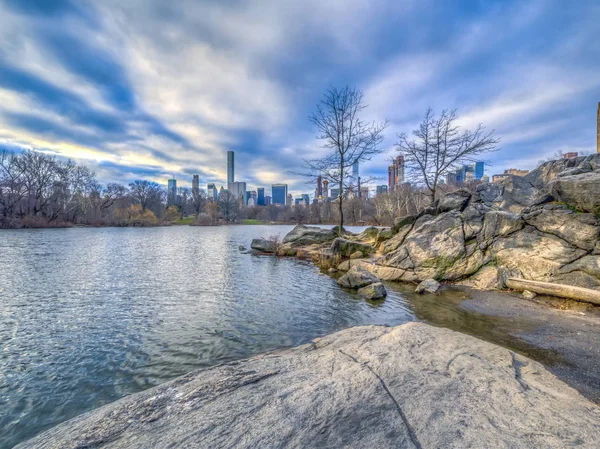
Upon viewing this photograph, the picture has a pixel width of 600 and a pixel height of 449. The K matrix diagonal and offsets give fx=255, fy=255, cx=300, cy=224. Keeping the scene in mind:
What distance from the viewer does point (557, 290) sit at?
294 inches

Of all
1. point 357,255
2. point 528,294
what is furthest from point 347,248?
point 528,294

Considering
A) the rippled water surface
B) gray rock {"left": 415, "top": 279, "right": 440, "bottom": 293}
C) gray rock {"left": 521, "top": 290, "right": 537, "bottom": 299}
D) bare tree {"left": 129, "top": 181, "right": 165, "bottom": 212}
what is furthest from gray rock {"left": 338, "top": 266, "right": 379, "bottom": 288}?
bare tree {"left": 129, "top": 181, "right": 165, "bottom": 212}

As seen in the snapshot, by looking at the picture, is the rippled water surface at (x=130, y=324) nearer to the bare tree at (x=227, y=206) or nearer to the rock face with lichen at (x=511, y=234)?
the rock face with lichen at (x=511, y=234)

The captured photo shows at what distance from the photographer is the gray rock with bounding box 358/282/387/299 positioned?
8719 millimetres

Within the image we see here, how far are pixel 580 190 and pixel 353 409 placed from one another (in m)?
10.8

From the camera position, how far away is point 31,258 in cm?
1534

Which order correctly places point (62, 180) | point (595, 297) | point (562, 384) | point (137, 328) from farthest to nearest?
point (62, 180)
point (595, 297)
point (137, 328)
point (562, 384)

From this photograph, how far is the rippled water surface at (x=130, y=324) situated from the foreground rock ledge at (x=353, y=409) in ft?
4.41

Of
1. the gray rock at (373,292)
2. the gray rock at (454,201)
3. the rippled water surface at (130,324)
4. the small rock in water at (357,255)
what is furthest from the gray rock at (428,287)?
the small rock in water at (357,255)

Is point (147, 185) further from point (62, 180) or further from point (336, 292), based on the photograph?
point (336, 292)

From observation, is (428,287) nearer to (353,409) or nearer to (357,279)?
(357,279)

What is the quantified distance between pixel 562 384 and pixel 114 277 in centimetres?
1419

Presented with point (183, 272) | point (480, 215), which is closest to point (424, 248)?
point (480, 215)

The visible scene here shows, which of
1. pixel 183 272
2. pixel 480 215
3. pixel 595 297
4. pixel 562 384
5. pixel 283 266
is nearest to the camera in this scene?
pixel 562 384
